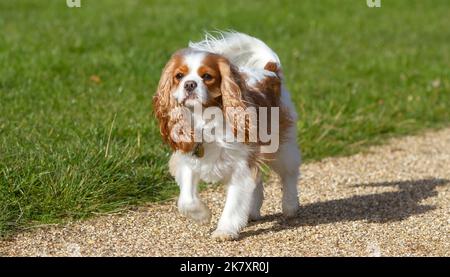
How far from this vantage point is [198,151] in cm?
537

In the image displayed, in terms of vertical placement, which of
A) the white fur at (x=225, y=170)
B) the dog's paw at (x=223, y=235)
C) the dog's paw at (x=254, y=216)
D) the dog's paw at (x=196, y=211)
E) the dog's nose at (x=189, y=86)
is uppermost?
the dog's nose at (x=189, y=86)

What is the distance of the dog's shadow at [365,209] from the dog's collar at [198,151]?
1.88 ft

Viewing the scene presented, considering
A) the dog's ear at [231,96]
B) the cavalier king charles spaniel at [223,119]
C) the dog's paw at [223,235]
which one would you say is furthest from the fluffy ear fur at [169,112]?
the dog's paw at [223,235]

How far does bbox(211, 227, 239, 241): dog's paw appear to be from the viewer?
17.6 feet

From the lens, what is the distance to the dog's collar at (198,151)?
535 centimetres

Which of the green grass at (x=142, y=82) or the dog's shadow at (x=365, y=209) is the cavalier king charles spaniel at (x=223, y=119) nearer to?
the dog's shadow at (x=365, y=209)

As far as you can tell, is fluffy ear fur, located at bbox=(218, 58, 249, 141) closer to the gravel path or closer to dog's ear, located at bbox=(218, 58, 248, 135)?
dog's ear, located at bbox=(218, 58, 248, 135)

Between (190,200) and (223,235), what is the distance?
0.28 metres

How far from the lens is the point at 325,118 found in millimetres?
8336

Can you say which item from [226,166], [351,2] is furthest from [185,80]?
[351,2]

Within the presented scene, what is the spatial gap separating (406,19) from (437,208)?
8.31 meters

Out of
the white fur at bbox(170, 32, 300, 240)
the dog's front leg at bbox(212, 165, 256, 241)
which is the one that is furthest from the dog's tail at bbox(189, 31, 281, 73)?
the dog's front leg at bbox(212, 165, 256, 241)

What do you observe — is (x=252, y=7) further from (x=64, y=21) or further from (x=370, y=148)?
(x=370, y=148)
